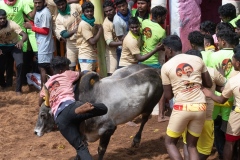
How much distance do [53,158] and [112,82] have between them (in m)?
1.44

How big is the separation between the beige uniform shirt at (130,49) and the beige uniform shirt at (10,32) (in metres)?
2.94

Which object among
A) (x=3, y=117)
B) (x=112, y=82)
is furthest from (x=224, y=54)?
(x=3, y=117)

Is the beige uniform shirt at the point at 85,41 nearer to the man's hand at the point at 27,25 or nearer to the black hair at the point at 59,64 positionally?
the man's hand at the point at 27,25

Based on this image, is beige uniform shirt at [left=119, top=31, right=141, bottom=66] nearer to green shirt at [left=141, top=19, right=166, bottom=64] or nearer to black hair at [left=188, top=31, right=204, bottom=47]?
green shirt at [left=141, top=19, right=166, bottom=64]

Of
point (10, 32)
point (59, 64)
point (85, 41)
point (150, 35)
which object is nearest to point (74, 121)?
point (59, 64)

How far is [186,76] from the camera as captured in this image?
20.4ft

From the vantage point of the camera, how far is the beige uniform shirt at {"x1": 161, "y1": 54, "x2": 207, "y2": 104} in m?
6.21

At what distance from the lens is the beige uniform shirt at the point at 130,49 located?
8.66m

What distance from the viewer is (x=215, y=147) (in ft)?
25.3

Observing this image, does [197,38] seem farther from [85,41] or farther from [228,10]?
[85,41]

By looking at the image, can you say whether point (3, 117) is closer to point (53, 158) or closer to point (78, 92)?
point (53, 158)

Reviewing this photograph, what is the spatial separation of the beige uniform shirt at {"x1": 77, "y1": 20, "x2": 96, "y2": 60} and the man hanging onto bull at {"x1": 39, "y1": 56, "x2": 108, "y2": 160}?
2.32 m

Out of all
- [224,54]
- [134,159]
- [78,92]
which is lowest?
[134,159]

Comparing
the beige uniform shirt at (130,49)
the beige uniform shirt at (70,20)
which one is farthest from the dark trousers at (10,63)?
the beige uniform shirt at (130,49)
